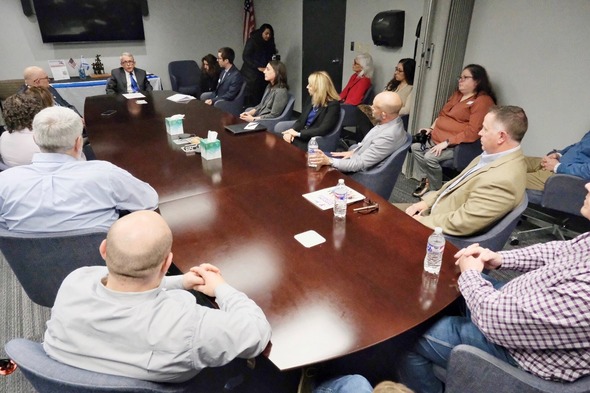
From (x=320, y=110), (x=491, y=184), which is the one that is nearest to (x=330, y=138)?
(x=320, y=110)

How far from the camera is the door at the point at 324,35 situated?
616 centimetres

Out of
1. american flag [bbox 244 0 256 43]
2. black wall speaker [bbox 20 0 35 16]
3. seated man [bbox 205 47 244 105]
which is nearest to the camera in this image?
seated man [bbox 205 47 244 105]

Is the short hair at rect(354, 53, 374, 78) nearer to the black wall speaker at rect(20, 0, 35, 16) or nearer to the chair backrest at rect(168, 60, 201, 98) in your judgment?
the chair backrest at rect(168, 60, 201, 98)

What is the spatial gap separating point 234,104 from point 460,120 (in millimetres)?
3103

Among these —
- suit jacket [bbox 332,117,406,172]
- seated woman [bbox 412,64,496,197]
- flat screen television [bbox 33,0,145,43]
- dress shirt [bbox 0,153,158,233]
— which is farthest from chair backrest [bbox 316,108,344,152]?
flat screen television [bbox 33,0,145,43]

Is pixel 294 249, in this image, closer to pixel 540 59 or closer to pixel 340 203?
pixel 340 203

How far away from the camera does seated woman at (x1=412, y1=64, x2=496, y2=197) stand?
148 inches

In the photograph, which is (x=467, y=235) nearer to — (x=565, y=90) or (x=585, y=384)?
(x=585, y=384)

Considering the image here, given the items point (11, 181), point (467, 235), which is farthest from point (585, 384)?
point (11, 181)

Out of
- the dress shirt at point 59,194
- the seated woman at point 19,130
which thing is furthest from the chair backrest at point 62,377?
the seated woman at point 19,130

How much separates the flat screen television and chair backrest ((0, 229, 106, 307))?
6.46 metres

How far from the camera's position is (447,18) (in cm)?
380

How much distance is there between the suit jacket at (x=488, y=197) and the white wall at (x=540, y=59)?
205 centimetres

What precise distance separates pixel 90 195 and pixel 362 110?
375 cm
